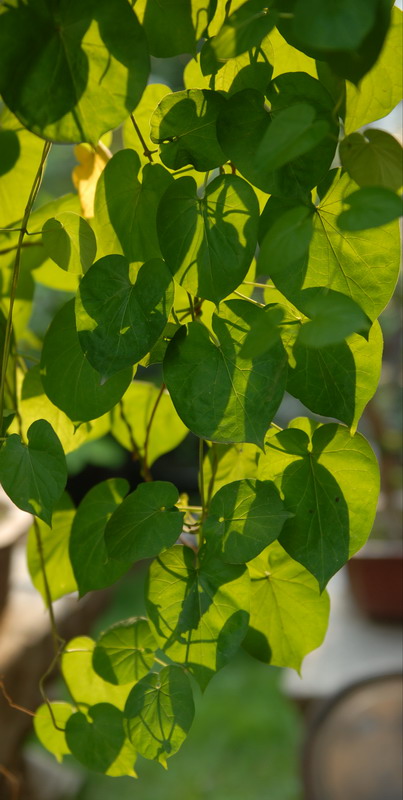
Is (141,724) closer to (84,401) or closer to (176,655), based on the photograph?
(176,655)

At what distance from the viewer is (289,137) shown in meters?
0.23

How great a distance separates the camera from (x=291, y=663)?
0.37m

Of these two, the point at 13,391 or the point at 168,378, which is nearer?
the point at 168,378

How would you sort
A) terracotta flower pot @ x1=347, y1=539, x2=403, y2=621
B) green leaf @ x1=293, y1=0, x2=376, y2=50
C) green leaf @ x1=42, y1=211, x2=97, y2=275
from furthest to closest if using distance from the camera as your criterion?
terracotta flower pot @ x1=347, y1=539, x2=403, y2=621 < green leaf @ x1=42, y1=211, x2=97, y2=275 < green leaf @ x1=293, y1=0, x2=376, y2=50

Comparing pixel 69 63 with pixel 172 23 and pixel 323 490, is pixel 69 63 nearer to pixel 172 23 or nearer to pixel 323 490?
pixel 172 23

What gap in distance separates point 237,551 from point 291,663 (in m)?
0.09

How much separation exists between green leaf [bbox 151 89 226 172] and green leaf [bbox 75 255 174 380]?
0.04 m

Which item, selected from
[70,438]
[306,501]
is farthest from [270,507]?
[70,438]

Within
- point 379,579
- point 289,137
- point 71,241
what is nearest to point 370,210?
point 289,137

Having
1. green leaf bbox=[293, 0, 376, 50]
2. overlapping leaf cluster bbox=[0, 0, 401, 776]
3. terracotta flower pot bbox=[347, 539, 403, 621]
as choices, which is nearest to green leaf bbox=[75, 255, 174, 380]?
overlapping leaf cluster bbox=[0, 0, 401, 776]

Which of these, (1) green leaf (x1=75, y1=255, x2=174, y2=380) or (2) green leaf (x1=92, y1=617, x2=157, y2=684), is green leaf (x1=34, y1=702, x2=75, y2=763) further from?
(1) green leaf (x1=75, y1=255, x2=174, y2=380)

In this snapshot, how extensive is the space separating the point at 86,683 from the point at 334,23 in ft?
1.02

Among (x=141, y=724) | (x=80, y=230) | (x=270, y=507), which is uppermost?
(x=80, y=230)

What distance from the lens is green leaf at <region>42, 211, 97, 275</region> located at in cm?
31
